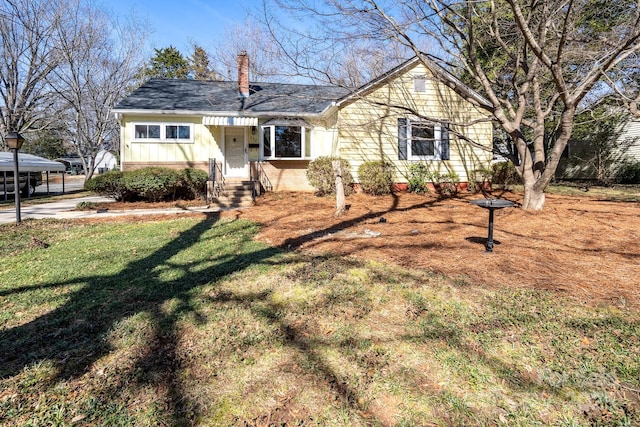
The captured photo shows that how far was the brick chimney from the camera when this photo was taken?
15164 mm

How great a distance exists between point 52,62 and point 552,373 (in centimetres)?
2499

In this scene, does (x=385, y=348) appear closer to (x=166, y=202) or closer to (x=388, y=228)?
(x=388, y=228)

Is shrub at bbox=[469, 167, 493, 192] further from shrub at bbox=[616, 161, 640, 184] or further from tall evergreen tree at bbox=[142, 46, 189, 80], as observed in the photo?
tall evergreen tree at bbox=[142, 46, 189, 80]

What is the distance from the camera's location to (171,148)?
13.5 meters

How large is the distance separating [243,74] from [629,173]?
19019mm

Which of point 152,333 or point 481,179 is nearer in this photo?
point 152,333

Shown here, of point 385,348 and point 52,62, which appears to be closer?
point 385,348

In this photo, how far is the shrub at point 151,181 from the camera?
1131 cm

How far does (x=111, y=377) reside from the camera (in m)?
2.58

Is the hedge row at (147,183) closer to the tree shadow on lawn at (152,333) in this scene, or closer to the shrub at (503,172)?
the tree shadow on lawn at (152,333)

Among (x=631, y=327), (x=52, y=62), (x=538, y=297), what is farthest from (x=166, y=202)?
Answer: (x=52, y=62)

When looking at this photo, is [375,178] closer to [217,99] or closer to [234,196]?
[234,196]

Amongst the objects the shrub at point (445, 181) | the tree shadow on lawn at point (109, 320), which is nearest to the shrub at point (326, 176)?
the shrub at point (445, 181)

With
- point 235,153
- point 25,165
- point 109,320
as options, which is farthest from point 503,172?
point 25,165
